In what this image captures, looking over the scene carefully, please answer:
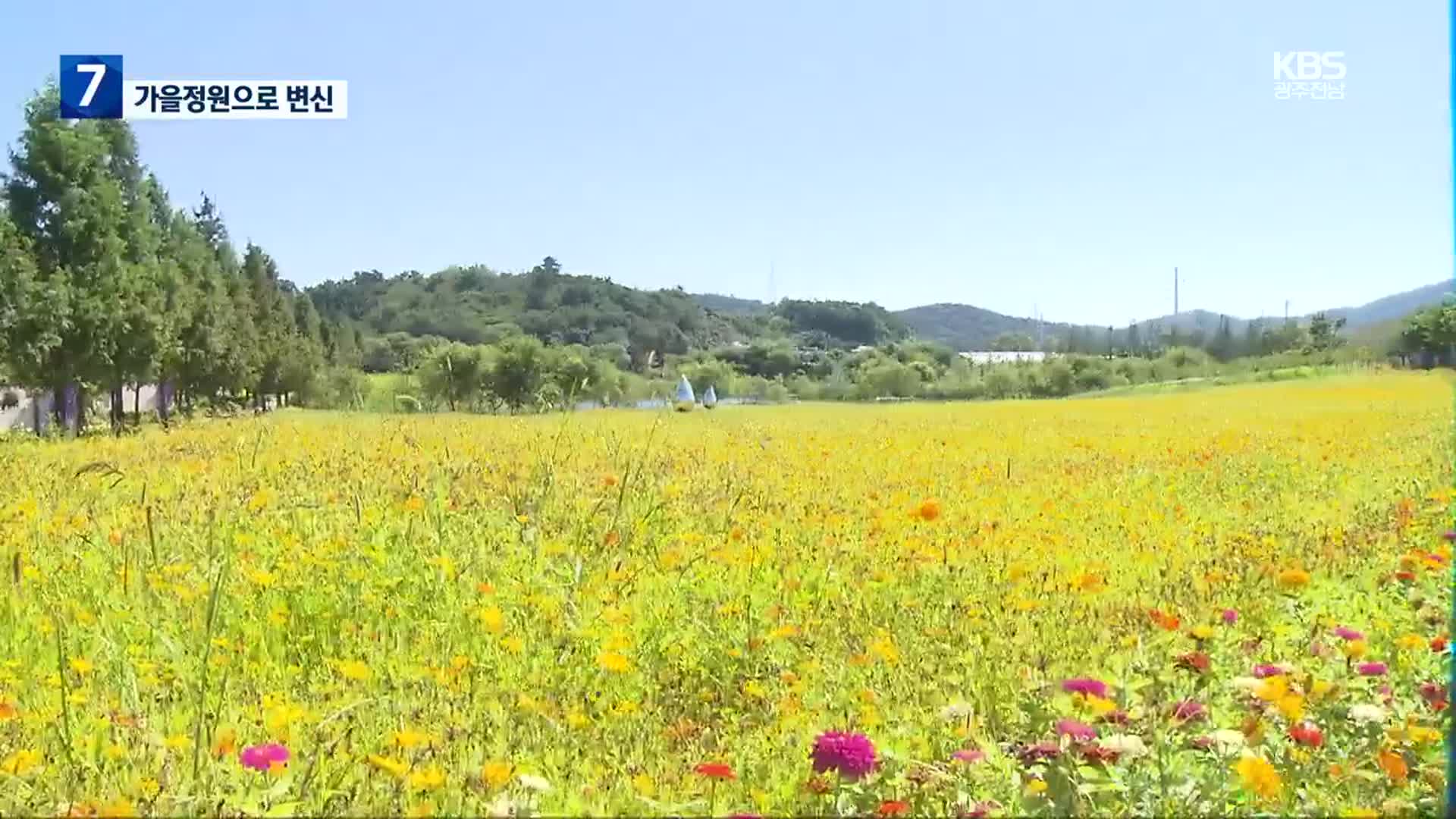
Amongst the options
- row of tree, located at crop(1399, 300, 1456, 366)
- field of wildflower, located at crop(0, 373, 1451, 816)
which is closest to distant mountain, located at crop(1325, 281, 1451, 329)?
row of tree, located at crop(1399, 300, 1456, 366)

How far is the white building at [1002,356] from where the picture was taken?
112325 mm

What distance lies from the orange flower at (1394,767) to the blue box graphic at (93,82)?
1335 cm

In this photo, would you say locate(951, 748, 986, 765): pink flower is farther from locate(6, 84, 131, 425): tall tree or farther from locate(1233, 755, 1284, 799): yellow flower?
locate(6, 84, 131, 425): tall tree

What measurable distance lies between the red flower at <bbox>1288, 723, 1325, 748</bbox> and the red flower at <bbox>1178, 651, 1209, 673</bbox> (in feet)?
1.22

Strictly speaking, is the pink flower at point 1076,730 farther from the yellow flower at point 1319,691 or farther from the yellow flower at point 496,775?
the yellow flower at point 496,775

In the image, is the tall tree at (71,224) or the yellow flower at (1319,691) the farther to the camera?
the tall tree at (71,224)

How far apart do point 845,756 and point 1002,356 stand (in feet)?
445

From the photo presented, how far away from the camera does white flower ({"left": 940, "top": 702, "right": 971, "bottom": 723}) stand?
326cm

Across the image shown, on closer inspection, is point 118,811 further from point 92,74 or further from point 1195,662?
point 92,74

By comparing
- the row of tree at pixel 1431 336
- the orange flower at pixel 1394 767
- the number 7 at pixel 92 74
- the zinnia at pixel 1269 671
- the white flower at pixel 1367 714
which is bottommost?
the orange flower at pixel 1394 767

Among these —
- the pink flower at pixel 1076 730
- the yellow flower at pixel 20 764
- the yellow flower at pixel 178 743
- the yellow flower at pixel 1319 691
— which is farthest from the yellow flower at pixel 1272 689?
the yellow flower at pixel 20 764

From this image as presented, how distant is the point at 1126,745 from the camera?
105 inches

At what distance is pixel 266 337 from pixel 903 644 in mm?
38211

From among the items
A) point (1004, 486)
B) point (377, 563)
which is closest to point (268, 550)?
point (377, 563)
